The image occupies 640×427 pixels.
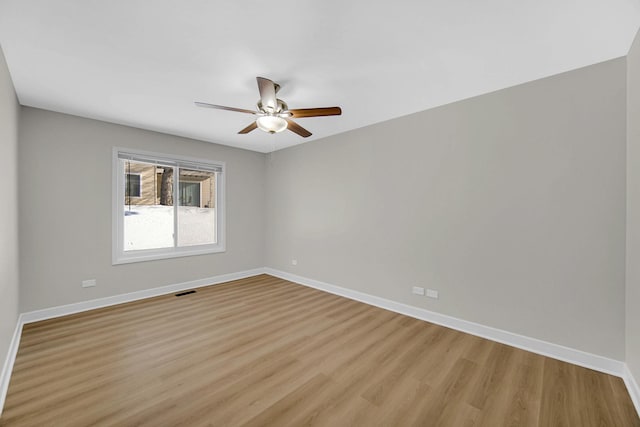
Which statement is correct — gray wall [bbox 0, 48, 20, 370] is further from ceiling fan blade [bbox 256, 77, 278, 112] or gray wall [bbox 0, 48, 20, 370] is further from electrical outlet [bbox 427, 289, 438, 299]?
electrical outlet [bbox 427, 289, 438, 299]

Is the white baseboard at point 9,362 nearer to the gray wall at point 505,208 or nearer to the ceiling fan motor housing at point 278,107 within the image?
the ceiling fan motor housing at point 278,107

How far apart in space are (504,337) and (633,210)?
1.49 meters

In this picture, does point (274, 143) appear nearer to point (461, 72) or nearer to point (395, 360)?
point (461, 72)

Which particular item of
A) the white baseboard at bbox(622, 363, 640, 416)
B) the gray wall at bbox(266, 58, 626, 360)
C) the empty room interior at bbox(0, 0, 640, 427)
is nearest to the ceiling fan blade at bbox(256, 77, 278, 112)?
the empty room interior at bbox(0, 0, 640, 427)

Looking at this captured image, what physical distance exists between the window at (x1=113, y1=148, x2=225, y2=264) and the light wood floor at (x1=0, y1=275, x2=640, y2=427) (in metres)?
1.18

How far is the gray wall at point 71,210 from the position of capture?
3.04 metres

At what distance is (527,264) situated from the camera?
Result: 2.48m

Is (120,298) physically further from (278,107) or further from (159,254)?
(278,107)

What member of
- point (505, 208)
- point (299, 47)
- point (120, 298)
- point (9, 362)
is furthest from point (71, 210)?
point (505, 208)

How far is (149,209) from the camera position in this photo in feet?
13.4

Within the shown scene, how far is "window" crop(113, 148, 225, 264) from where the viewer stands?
3756mm

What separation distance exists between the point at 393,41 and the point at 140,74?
2155 mm

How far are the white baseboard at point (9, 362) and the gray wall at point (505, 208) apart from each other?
11.1ft

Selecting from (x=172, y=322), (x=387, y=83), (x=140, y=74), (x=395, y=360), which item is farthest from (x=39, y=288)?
(x=387, y=83)
